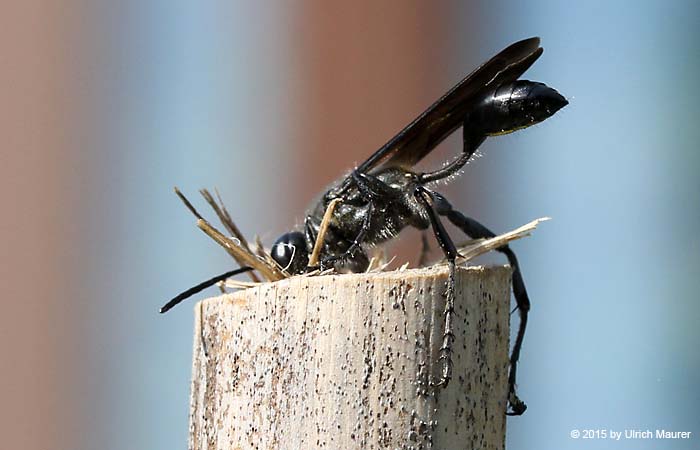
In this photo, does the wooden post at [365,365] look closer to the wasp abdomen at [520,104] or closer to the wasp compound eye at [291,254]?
the wasp compound eye at [291,254]

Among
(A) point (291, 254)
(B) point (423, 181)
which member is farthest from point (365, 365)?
(B) point (423, 181)

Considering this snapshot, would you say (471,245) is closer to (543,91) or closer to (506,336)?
(543,91)

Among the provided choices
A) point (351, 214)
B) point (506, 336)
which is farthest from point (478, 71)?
point (506, 336)

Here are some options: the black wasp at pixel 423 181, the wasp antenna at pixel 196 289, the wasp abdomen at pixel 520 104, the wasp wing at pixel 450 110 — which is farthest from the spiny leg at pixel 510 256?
the wasp antenna at pixel 196 289

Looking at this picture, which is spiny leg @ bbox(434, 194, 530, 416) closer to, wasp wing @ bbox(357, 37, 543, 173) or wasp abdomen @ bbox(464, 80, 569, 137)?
wasp wing @ bbox(357, 37, 543, 173)

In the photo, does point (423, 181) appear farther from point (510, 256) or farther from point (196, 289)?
point (196, 289)

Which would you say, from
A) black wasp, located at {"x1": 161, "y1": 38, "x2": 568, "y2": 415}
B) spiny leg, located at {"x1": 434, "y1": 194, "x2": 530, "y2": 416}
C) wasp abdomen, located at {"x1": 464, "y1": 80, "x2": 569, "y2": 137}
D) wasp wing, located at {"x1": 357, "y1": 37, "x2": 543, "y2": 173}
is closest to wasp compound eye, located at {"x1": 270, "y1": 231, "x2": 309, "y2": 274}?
black wasp, located at {"x1": 161, "y1": 38, "x2": 568, "y2": 415}
